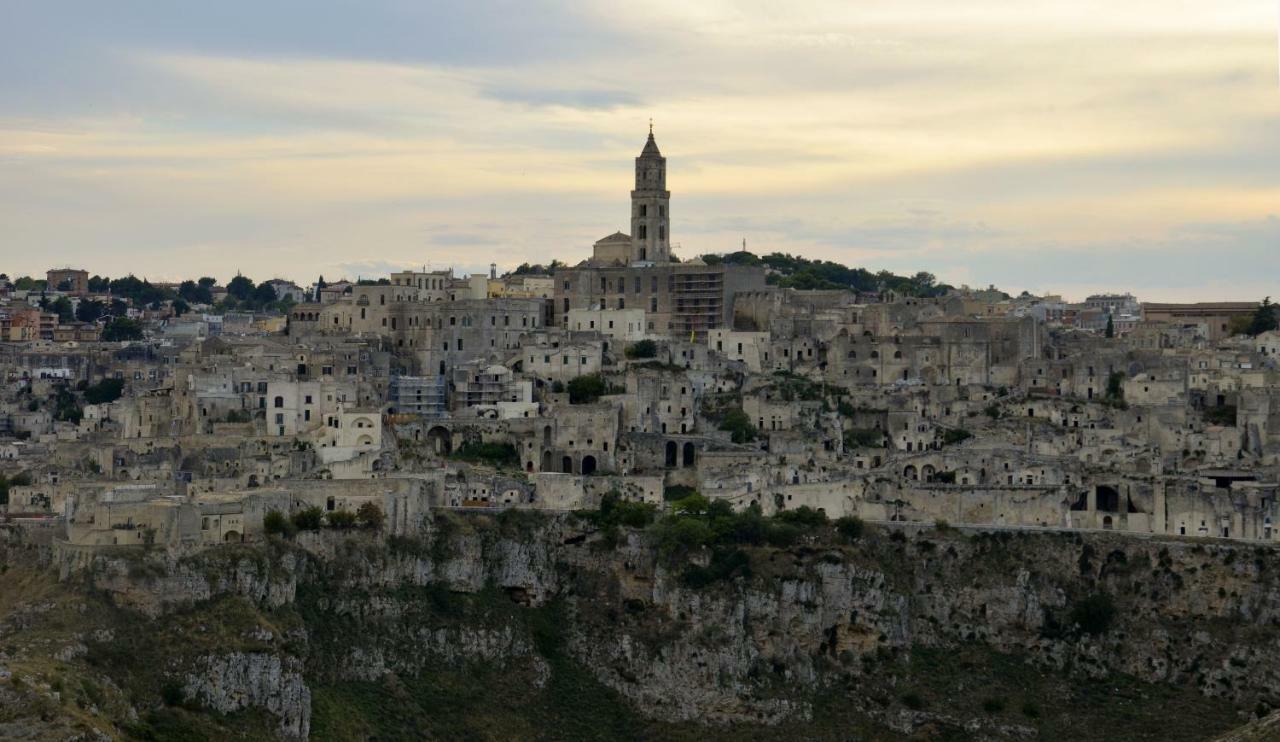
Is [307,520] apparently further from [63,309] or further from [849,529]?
[63,309]

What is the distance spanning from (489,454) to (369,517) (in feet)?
26.6

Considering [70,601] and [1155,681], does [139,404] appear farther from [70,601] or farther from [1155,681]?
[1155,681]


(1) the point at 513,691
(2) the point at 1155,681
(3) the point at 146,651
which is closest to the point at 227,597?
(3) the point at 146,651

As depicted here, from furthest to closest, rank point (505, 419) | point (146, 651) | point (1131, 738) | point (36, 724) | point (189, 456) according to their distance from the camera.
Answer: point (505, 419) < point (189, 456) < point (1131, 738) < point (146, 651) < point (36, 724)

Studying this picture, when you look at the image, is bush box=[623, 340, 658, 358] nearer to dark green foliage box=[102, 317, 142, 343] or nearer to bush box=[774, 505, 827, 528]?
bush box=[774, 505, 827, 528]

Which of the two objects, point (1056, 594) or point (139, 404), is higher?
point (139, 404)

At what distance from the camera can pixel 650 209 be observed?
3661 inches

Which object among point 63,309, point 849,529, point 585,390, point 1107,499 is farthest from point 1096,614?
point 63,309

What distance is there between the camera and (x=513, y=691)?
65.9 m

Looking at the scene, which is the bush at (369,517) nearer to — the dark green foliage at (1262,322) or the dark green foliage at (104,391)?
the dark green foliage at (104,391)

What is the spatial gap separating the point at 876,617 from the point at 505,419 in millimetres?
13060

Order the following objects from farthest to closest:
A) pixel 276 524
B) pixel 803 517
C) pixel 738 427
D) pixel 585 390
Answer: pixel 585 390, pixel 738 427, pixel 803 517, pixel 276 524

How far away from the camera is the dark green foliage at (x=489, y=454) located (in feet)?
238

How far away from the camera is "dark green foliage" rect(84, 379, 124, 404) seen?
86375 mm
